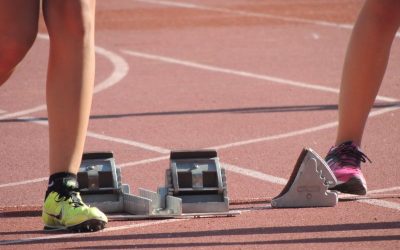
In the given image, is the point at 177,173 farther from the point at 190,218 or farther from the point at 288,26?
the point at 288,26

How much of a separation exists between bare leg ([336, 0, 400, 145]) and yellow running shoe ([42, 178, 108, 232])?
1658 millimetres

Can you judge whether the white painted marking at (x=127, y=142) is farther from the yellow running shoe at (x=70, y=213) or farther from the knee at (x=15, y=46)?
the knee at (x=15, y=46)

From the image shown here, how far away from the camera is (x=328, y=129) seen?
32.3 feet

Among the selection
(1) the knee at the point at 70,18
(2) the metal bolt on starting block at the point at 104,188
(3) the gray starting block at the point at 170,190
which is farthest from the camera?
(2) the metal bolt on starting block at the point at 104,188

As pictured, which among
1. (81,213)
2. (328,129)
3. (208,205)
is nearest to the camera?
(81,213)

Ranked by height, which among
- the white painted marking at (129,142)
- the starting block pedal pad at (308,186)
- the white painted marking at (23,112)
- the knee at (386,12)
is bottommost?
the starting block pedal pad at (308,186)

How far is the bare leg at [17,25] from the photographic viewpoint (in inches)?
245

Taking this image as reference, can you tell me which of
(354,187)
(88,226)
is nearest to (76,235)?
(88,226)

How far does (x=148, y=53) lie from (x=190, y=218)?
8635mm

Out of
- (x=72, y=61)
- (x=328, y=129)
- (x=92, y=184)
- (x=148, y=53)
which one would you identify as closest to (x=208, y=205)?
(x=92, y=184)

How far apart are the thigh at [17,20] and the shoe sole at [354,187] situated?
6.35ft

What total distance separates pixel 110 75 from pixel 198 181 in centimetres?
675

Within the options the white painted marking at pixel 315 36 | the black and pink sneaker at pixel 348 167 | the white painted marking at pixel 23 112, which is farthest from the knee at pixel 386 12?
the white painted marking at pixel 315 36

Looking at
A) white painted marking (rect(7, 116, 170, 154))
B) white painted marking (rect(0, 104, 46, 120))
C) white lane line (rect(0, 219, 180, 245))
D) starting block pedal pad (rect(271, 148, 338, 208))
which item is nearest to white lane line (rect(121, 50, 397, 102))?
white painted marking (rect(0, 104, 46, 120))
